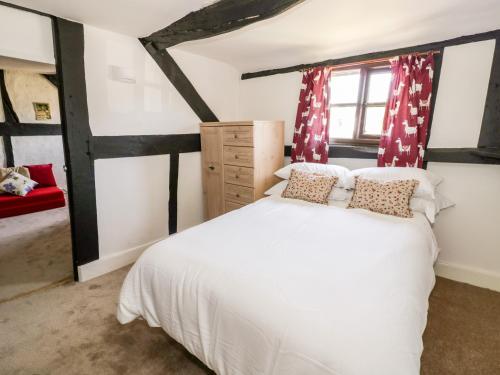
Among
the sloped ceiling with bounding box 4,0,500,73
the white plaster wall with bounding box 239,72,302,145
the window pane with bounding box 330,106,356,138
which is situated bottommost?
the window pane with bounding box 330,106,356,138

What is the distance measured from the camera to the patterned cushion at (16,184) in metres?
3.83

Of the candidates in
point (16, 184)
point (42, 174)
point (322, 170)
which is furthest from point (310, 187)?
point (42, 174)

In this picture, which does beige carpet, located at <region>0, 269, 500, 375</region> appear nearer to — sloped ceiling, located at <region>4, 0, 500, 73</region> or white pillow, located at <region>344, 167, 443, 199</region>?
white pillow, located at <region>344, 167, 443, 199</region>

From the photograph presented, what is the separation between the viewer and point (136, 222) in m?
2.74

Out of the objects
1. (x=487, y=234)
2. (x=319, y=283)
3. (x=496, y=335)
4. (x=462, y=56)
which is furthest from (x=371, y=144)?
(x=319, y=283)

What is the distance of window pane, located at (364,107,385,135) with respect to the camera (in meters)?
2.77

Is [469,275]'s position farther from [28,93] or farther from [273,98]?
[28,93]

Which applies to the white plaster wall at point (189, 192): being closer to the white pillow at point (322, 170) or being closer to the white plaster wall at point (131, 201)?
the white plaster wall at point (131, 201)

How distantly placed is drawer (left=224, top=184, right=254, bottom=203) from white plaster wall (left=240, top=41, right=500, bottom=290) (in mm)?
1752

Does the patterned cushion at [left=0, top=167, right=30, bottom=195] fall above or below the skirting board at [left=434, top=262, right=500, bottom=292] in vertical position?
above

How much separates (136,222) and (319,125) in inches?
87.0

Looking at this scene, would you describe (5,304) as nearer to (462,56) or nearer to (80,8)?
(80,8)

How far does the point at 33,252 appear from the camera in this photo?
9.31ft

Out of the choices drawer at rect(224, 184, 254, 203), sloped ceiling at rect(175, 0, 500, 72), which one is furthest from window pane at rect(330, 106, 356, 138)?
drawer at rect(224, 184, 254, 203)
